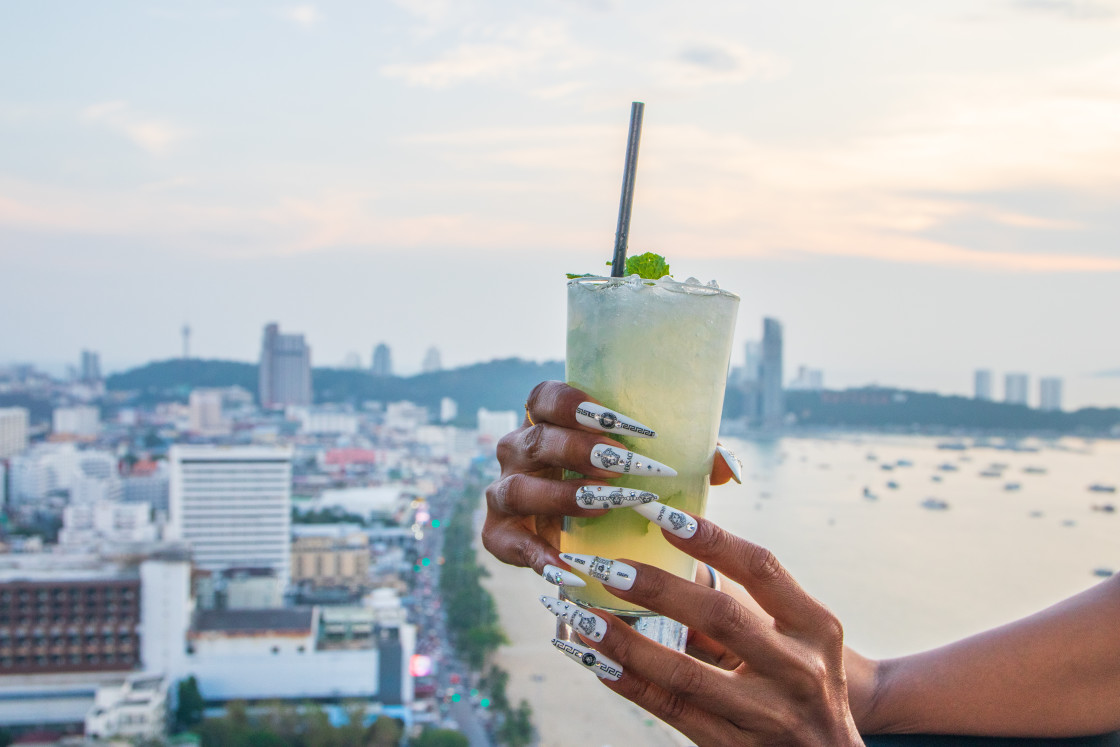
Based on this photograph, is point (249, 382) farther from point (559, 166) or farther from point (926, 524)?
point (559, 166)

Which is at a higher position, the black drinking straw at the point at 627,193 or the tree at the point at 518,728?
the black drinking straw at the point at 627,193

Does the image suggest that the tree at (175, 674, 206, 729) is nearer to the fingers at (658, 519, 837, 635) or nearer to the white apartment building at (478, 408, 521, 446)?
the white apartment building at (478, 408, 521, 446)

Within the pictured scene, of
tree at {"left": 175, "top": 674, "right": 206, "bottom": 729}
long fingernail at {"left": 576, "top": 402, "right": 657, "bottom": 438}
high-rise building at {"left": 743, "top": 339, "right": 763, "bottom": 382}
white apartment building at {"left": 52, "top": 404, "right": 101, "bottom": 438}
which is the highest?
long fingernail at {"left": 576, "top": 402, "right": 657, "bottom": 438}

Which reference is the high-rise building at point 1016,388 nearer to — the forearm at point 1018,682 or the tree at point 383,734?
the tree at point 383,734

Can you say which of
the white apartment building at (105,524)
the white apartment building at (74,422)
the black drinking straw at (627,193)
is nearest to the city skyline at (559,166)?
the black drinking straw at (627,193)

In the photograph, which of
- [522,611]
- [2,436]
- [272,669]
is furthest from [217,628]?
[2,436]

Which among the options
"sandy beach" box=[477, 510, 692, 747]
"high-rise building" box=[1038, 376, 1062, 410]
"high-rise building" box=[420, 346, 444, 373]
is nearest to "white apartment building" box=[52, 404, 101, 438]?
"high-rise building" box=[420, 346, 444, 373]
